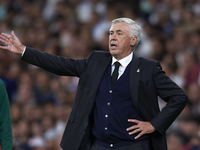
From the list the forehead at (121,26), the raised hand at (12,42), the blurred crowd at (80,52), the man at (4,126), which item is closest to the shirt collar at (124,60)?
the forehead at (121,26)

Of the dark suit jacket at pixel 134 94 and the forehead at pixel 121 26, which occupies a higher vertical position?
the forehead at pixel 121 26

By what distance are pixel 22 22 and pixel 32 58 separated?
6318 millimetres

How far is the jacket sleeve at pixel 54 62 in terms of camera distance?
10.6 feet

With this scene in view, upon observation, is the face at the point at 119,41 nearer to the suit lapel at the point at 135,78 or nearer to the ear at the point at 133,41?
the ear at the point at 133,41

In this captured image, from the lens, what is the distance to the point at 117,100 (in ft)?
10.6

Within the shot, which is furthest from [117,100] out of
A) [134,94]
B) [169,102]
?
[169,102]

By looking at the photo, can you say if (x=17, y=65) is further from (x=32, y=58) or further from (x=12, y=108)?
(x=32, y=58)

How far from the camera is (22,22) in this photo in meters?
9.30

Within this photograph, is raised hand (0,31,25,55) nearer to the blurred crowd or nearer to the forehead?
the forehead

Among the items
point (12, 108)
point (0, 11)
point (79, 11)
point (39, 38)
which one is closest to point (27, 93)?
point (12, 108)

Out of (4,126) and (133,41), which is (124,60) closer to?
→ (133,41)

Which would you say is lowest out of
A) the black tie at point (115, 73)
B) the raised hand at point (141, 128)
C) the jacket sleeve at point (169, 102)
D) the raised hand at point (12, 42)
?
the raised hand at point (141, 128)

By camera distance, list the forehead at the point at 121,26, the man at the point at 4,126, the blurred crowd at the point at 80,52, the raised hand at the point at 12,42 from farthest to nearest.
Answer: the blurred crowd at the point at 80,52, the forehead at the point at 121,26, the raised hand at the point at 12,42, the man at the point at 4,126

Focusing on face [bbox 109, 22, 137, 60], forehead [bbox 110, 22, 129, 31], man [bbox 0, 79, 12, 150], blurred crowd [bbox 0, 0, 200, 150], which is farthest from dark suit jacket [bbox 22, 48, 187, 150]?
blurred crowd [bbox 0, 0, 200, 150]
